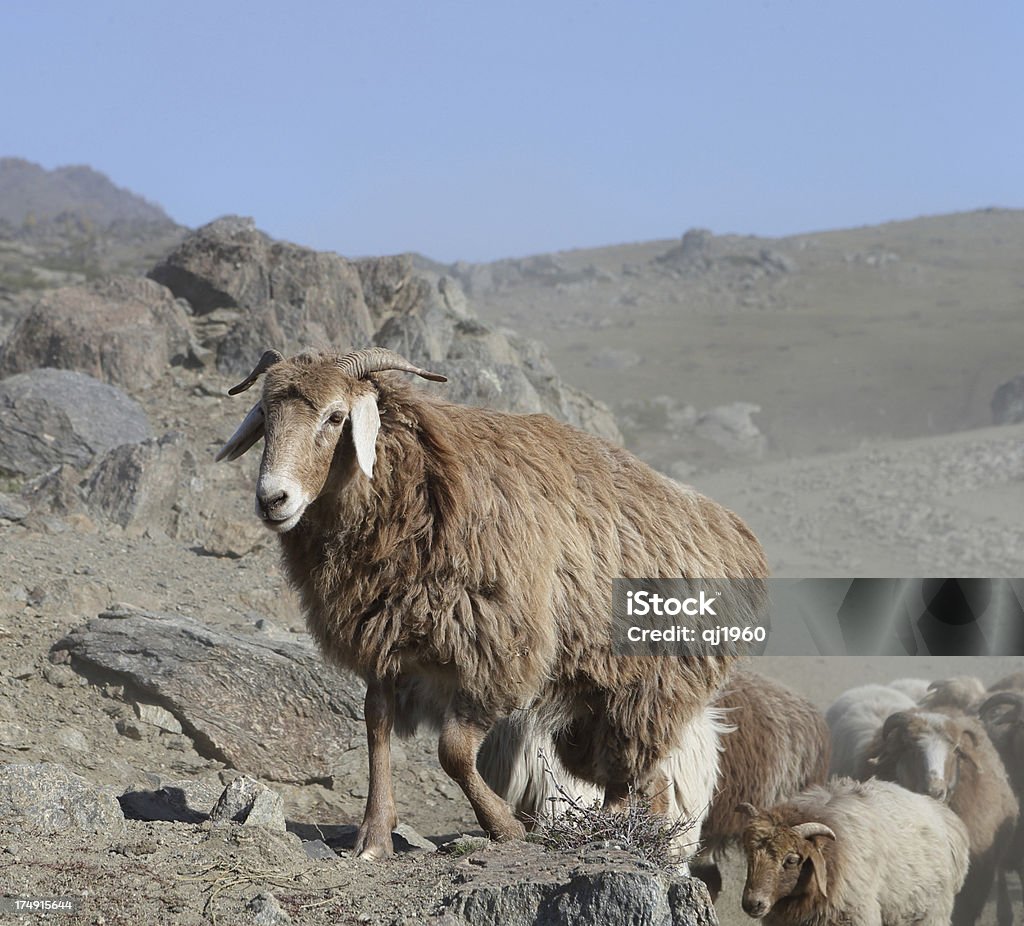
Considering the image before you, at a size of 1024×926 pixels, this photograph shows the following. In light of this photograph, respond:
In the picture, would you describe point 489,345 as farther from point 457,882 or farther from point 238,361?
point 457,882

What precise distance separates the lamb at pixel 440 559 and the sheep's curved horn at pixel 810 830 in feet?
5.21

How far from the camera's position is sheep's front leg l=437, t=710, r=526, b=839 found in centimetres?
523

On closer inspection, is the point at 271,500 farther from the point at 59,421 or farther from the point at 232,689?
the point at 59,421

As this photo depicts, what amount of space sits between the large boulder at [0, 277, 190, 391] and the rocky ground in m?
0.02

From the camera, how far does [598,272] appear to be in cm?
8175

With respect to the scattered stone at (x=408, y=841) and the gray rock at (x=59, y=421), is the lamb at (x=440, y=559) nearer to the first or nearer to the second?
the scattered stone at (x=408, y=841)

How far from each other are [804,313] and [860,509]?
4178 centimetres

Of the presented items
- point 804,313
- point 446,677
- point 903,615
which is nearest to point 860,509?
point 903,615

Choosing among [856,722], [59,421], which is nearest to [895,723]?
[856,722]

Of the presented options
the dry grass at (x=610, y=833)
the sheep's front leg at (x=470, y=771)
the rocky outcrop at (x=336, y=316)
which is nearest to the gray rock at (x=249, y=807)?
the sheep's front leg at (x=470, y=771)

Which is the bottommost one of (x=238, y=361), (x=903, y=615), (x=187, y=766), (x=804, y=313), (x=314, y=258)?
A: (x=187, y=766)

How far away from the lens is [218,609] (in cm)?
916

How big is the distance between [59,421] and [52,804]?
23.6 feet

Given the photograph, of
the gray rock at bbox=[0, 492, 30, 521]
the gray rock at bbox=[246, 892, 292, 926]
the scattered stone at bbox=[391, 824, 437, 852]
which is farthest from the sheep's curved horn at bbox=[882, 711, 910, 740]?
the gray rock at bbox=[0, 492, 30, 521]
